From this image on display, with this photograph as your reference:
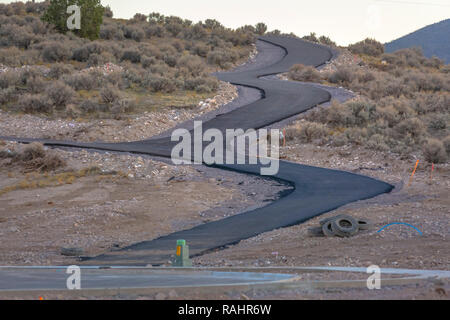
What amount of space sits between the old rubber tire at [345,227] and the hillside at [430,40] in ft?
353

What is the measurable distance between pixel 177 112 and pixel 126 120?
320 centimetres

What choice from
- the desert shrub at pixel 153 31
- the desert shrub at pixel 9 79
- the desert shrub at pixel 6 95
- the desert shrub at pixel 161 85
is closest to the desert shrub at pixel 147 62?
the desert shrub at pixel 161 85

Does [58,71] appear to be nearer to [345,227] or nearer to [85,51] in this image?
[85,51]

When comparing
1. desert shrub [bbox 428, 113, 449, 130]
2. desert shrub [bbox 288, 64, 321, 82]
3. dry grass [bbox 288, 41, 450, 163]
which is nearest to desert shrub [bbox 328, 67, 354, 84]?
dry grass [bbox 288, 41, 450, 163]

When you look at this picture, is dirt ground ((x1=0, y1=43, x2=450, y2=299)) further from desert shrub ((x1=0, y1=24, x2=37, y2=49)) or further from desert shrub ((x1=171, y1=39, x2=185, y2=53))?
desert shrub ((x1=171, y1=39, x2=185, y2=53))

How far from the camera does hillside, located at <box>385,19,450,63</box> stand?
4569 inches

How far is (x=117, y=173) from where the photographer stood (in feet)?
72.8

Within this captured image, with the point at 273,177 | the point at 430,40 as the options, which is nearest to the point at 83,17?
the point at 273,177

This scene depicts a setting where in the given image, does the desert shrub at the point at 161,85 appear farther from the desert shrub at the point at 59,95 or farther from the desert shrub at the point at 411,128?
the desert shrub at the point at 411,128

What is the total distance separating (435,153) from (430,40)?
10710 centimetres
